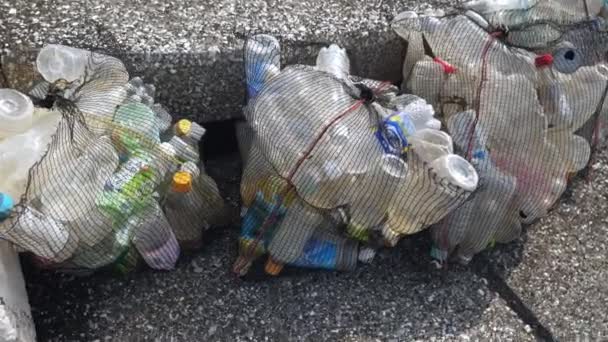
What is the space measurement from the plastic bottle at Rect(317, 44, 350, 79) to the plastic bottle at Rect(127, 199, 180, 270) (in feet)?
1.86

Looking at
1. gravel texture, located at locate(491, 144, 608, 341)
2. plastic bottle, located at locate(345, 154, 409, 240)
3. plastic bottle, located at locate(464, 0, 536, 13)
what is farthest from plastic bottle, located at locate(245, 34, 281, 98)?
gravel texture, located at locate(491, 144, 608, 341)

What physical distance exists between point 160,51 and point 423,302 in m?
0.92

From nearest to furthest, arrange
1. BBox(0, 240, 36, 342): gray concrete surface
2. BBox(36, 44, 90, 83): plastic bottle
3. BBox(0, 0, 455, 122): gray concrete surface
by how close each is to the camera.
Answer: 1. BBox(0, 240, 36, 342): gray concrete surface
2. BBox(36, 44, 90, 83): plastic bottle
3. BBox(0, 0, 455, 122): gray concrete surface

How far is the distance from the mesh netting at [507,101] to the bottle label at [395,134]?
0.17m

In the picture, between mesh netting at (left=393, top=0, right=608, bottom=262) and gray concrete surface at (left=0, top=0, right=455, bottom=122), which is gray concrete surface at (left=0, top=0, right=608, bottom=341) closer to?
gray concrete surface at (left=0, top=0, right=455, bottom=122)

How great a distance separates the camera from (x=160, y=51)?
78.9 inches

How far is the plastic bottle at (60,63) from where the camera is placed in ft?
6.20

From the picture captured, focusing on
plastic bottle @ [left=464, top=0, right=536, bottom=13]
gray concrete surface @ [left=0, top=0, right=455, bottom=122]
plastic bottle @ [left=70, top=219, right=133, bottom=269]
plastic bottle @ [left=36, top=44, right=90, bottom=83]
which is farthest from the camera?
plastic bottle @ [left=464, top=0, right=536, bottom=13]

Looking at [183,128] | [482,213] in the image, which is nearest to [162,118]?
[183,128]

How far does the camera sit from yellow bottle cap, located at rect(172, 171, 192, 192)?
182 centimetres

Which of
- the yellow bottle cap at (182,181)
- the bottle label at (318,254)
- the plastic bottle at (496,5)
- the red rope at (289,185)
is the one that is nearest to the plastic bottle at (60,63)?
the yellow bottle cap at (182,181)

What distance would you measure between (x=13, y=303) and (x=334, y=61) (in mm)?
975

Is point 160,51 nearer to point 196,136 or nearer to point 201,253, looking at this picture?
point 196,136

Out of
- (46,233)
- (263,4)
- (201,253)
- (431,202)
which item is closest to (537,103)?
(431,202)
